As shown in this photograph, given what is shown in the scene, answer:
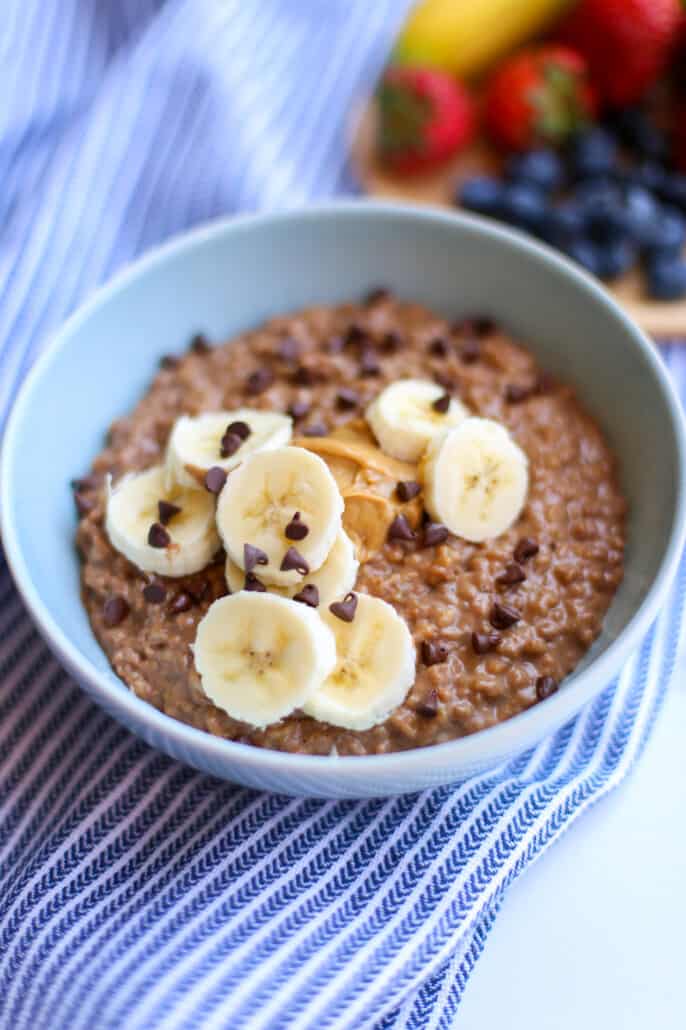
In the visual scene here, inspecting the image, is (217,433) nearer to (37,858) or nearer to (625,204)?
(37,858)

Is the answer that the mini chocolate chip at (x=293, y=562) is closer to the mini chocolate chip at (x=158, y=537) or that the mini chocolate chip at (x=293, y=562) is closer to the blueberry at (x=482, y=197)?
the mini chocolate chip at (x=158, y=537)

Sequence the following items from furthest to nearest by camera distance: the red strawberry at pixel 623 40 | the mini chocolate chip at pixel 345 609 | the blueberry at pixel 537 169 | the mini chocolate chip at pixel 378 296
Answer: the red strawberry at pixel 623 40, the blueberry at pixel 537 169, the mini chocolate chip at pixel 378 296, the mini chocolate chip at pixel 345 609

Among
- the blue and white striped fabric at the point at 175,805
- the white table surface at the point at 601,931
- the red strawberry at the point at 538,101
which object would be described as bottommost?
the white table surface at the point at 601,931

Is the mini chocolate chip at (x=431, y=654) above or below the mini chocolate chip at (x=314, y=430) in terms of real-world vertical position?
below

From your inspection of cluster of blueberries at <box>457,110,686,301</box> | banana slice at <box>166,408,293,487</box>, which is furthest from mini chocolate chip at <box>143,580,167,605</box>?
cluster of blueberries at <box>457,110,686,301</box>

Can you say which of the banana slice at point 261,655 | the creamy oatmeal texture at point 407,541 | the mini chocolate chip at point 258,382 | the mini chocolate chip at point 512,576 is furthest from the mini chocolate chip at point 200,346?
the mini chocolate chip at point 512,576

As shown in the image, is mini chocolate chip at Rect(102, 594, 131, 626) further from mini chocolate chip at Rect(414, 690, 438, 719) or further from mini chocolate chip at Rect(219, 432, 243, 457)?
mini chocolate chip at Rect(414, 690, 438, 719)
